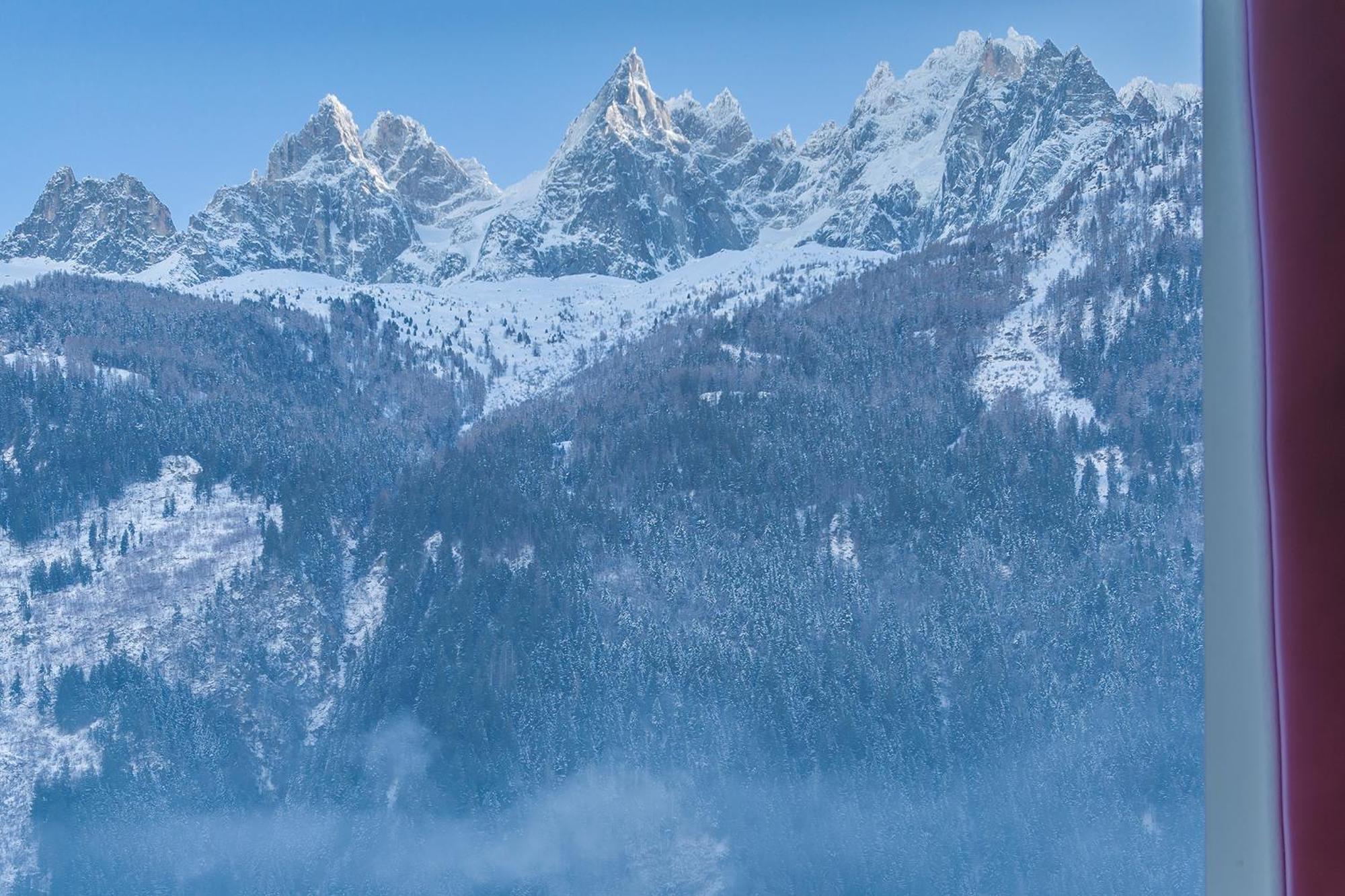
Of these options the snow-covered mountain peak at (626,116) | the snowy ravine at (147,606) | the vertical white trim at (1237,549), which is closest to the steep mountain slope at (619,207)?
the snow-covered mountain peak at (626,116)

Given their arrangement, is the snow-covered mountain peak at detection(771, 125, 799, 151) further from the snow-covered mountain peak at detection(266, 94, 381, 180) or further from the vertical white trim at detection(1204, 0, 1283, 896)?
the vertical white trim at detection(1204, 0, 1283, 896)

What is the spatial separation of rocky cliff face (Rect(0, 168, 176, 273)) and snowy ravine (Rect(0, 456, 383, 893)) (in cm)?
6883

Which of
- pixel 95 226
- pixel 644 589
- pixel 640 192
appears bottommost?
pixel 644 589

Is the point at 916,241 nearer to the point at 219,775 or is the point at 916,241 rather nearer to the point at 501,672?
the point at 501,672

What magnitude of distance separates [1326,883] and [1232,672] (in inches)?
5.5

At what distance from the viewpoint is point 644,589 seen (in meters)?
59.7

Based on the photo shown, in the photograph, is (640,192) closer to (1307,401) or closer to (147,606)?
(147,606)

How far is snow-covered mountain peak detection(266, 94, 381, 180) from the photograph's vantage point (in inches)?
5423

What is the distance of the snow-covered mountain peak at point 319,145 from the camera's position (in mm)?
137750

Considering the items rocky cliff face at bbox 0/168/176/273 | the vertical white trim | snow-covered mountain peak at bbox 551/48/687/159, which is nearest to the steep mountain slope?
snow-covered mountain peak at bbox 551/48/687/159

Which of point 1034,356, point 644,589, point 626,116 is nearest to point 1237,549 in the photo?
point 644,589

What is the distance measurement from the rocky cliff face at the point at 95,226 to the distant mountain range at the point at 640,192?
204mm

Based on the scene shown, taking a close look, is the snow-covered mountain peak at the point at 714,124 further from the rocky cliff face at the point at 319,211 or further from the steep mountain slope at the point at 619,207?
the rocky cliff face at the point at 319,211

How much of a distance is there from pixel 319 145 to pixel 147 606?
282 feet
